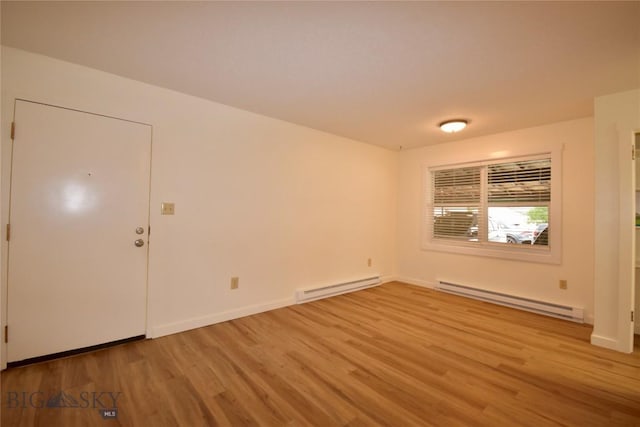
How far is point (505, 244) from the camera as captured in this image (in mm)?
3980

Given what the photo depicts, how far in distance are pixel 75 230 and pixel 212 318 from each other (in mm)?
1518

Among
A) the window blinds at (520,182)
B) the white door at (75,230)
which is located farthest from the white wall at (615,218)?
the white door at (75,230)

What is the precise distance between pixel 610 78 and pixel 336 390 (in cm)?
346

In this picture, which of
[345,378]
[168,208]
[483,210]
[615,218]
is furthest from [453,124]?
[168,208]

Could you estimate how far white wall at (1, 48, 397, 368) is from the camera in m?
2.42

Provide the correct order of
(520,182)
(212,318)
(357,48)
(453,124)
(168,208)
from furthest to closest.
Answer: (520,182)
(453,124)
(212,318)
(168,208)
(357,48)

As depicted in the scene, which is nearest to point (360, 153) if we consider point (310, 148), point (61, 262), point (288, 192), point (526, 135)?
point (310, 148)

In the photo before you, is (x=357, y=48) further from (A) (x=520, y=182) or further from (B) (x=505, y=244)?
(B) (x=505, y=244)

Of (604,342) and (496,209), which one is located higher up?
(496,209)

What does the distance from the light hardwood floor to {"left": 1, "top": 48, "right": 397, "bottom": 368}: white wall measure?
493mm

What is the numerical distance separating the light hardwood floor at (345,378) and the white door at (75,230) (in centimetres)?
26

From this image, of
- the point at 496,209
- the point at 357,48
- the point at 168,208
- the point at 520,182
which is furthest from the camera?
the point at 496,209

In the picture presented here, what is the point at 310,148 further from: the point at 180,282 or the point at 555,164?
the point at 555,164

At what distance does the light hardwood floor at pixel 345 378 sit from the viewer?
1.69 meters
